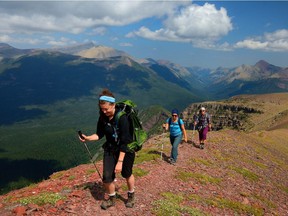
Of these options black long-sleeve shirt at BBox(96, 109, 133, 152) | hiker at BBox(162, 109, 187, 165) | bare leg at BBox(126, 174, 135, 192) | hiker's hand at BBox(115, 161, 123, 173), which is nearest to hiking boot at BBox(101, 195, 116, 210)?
bare leg at BBox(126, 174, 135, 192)


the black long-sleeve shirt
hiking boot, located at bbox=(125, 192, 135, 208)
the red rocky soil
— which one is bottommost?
the red rocky soil

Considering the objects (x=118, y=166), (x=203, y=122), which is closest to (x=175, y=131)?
(x=203, y=122)

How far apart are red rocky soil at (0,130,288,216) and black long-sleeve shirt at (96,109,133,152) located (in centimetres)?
305

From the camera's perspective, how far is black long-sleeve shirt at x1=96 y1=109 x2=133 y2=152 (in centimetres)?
1133

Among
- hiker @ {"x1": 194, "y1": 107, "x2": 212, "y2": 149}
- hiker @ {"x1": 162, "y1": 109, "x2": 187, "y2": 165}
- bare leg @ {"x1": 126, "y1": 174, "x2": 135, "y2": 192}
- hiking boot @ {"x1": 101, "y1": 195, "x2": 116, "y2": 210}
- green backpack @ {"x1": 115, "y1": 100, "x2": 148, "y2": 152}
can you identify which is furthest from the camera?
hiker @ {"x1": 194, "y1": 107, "x2": 212, "y2": 149}

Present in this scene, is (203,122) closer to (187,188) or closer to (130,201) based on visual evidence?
(187,188)

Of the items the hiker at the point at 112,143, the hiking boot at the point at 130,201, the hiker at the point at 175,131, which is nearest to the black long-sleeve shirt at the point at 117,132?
the hiker at the point at 112,143

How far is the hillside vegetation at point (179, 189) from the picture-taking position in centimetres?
1302

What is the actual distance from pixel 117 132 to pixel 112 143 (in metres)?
0.62

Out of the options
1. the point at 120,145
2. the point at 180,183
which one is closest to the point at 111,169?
the point at 120,145

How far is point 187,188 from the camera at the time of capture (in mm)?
18109

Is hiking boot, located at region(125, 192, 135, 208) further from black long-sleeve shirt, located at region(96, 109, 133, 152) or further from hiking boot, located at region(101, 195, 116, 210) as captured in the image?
black long-sleeve shirt, located at region(96, 109, 133, 152)

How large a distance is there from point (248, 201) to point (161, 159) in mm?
7097

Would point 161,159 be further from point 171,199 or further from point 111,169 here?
point 111,169
